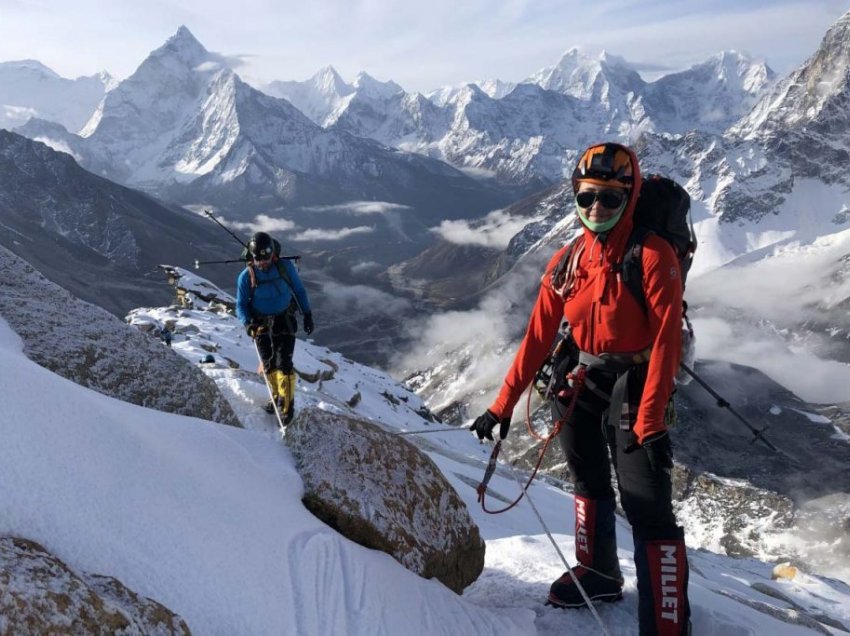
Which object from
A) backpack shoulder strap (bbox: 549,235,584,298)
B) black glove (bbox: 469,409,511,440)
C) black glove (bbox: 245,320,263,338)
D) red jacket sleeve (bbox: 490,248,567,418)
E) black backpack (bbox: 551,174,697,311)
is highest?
black backpack (bbox: 551,174,697,311)

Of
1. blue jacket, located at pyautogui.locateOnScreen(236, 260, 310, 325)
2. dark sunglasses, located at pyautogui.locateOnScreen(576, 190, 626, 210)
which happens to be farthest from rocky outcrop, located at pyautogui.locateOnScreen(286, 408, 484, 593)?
blue jacket, located at pyautogui.locateOnScreen(236, 260, 310, 325)

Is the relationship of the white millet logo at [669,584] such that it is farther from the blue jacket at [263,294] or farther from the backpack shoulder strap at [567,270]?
the blue jacket at [263,294]

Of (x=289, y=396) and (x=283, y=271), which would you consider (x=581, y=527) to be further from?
(x=283, y=271)

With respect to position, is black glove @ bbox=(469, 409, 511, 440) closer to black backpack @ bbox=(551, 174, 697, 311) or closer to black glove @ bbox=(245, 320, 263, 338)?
black backpack @ bbox=(551, 174, 697, 311)

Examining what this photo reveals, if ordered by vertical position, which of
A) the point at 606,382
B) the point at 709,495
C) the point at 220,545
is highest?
the point at 606,382

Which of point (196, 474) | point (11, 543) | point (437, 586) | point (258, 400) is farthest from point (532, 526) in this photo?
point (11, 543)

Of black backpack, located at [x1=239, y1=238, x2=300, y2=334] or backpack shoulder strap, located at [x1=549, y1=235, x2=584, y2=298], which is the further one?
black backpack, located at [x1=239, y1=238, x2=300, y2=334]

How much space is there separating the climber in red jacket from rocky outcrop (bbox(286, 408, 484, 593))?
220 centimetres

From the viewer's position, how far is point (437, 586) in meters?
6.80

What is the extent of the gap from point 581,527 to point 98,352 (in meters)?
7.46

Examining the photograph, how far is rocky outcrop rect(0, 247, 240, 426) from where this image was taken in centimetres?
870

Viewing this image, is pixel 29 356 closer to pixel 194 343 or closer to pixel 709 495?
pixel 194 343

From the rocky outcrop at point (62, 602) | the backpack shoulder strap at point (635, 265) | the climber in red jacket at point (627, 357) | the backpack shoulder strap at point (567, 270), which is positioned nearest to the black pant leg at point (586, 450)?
the climber in red jacket at point (627, 357)

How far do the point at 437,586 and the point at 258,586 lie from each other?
7.96 ft
